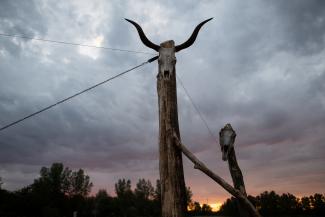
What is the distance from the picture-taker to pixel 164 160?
163 inches

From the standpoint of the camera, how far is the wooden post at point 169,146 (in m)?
3.84

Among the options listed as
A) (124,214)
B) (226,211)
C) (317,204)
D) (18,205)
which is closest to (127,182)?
(124,214)

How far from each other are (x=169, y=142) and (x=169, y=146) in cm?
6

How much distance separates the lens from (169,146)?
4129 millimetres

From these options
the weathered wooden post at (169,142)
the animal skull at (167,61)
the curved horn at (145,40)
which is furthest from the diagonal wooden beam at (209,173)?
the curved horn at (145,40)

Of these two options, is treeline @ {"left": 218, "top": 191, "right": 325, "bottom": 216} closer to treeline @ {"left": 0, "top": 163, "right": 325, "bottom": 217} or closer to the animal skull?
treeline @ {"left": 0, "top": 163, "right": 325, "bottom": 217}

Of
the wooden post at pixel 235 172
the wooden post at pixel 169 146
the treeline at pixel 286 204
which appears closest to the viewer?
the wooden post at pixel 169 146

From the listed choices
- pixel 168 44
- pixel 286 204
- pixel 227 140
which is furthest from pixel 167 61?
pixel 286 204

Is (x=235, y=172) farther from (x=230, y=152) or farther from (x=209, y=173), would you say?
(x=209, y=173)

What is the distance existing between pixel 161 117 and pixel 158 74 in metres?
0.79

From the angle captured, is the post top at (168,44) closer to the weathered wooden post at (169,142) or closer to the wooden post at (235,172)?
the weathered wooden post at (169,142)

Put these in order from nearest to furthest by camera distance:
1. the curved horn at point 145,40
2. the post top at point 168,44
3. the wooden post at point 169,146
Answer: the wooden post at point 169,146 → the post top at point 168,44 → the curved horn at point 145,40

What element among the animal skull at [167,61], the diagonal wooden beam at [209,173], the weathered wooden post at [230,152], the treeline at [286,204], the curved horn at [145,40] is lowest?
the diagonal wooden beam at [209,173]

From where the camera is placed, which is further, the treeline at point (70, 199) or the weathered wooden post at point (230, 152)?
the treeline at point (70, 199)
